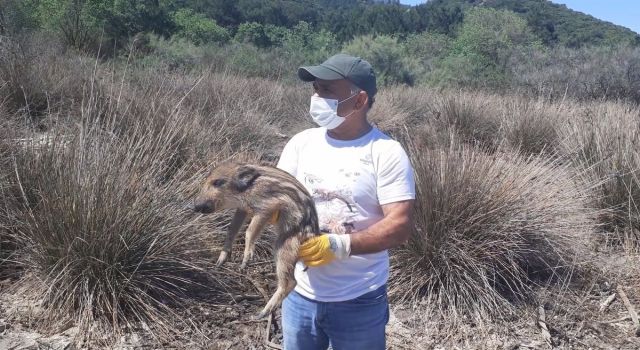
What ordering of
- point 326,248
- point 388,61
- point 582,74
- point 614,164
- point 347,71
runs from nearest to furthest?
point 326,248 → point 347,71 → point 614,164 → point 582,74 → point 388,61

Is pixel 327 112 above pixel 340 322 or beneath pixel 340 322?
above

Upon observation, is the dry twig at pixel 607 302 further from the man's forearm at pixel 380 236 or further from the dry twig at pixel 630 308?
the man's forearm at pixel 380 236

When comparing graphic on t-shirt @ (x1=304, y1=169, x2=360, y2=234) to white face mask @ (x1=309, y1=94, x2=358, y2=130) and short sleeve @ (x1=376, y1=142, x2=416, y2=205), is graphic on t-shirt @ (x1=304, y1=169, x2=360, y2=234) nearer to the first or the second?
short sleeve @ (x1=376, y1=142, x2=416, y2=205)

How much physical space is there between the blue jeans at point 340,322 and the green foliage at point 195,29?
25845 mm

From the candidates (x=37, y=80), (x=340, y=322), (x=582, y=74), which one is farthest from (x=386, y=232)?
(x=582, y=74)

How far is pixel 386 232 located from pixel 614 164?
4832 mm

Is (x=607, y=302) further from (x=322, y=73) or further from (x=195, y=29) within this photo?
(x=195, y=29)

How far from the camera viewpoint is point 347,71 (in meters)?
2.47

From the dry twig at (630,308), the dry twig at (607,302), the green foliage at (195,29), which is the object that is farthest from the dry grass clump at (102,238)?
the green foliage at (195,29)

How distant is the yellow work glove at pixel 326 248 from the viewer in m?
2.21

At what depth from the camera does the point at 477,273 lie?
4469 millimetres

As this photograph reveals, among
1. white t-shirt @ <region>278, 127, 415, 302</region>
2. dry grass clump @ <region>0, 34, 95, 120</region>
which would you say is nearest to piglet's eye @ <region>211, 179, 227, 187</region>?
white t-shirt @ <region>278, 127, 415, 302</region>

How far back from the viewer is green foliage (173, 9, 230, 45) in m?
28.0

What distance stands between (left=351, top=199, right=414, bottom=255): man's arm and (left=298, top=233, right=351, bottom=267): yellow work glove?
0.03 metres
